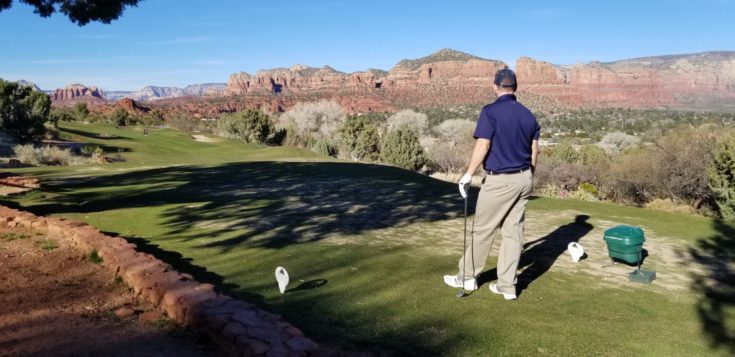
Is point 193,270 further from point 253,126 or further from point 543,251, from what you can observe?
point 253,126

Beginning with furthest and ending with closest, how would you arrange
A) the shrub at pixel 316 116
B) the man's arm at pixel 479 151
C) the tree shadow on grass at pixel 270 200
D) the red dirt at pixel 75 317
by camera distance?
the shrub at pixel 316 116 < the tree shadow on grass at pixel 270 200 < the man's arm at pixel 479 151 < the red dirt at pixel 75 317

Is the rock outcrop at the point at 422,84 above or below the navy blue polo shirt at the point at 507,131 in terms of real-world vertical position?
above

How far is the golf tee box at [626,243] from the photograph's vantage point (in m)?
6.76

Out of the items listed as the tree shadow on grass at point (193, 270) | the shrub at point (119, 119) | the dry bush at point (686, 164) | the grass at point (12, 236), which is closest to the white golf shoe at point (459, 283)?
the tree shadow on grass at point (193, 270)

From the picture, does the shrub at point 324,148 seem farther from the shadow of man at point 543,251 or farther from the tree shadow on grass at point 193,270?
the tree shadow on grass at point 193,270

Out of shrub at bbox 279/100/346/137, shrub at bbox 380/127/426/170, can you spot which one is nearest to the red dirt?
shrub at bbox 380/127/426/170

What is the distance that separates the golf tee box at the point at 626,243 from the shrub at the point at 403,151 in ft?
131

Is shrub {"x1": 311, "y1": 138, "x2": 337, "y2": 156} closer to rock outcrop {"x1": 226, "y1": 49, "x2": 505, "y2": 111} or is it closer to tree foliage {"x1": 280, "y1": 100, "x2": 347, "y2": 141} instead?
tree foliage {"x1": 280, "y1": 100, "x2": 347, "y2": 141}

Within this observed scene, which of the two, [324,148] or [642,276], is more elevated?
[642,276]

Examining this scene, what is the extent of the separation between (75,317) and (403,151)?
43.6 m

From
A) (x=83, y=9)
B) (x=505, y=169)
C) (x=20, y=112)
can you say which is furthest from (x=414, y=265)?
(x=20, y=112)

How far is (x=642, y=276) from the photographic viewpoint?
257 inches

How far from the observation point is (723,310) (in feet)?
18.4

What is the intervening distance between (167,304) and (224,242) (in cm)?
355
